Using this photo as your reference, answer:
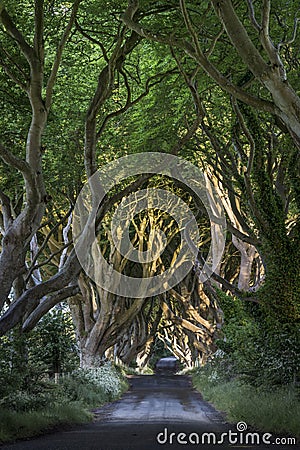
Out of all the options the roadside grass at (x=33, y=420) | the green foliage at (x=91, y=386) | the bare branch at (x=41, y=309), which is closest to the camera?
the roadside grass at (x=33, y=420)

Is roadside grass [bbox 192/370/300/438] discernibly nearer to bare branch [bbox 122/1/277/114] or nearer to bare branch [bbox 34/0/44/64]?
bare branch [bbox 122/1/277/114]

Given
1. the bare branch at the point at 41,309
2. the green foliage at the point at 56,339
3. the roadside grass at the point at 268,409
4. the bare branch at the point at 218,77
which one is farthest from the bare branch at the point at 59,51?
the green foliage at the point at 56,339

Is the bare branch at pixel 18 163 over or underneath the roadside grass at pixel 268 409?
over

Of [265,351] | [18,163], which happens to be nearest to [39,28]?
[18,163]

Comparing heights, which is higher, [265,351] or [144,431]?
[265,351]

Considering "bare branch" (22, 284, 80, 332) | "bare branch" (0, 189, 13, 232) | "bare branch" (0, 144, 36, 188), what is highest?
"bare branch" (0, 189, 13, 232)

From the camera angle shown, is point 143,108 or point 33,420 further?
point 143,108

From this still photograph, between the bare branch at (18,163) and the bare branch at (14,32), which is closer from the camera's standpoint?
the bare branch at (18,163)

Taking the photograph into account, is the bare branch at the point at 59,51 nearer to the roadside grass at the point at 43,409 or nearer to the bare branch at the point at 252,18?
the bare branch at the point at 252,18

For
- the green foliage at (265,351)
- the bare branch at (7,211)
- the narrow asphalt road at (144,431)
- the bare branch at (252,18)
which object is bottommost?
the narrow asphalt road at (144,431)

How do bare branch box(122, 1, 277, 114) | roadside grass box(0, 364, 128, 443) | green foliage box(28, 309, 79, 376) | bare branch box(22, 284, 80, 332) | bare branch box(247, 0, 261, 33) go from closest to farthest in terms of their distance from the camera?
bare branch box(247, 0, 261, 33), bare branch box(122, 1, 277, 114), roadside grass box(0, 364, 128, 443), bare branch box(22, 284, 80, 332), green foliage box(28, 309, 79, 376)

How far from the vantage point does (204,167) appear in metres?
19.8

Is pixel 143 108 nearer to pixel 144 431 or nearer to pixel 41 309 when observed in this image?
pixel 41 309

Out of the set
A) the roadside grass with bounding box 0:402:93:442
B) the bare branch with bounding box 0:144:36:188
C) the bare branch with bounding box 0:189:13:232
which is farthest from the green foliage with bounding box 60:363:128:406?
the bare branch with bounding box 0:144:36:188
